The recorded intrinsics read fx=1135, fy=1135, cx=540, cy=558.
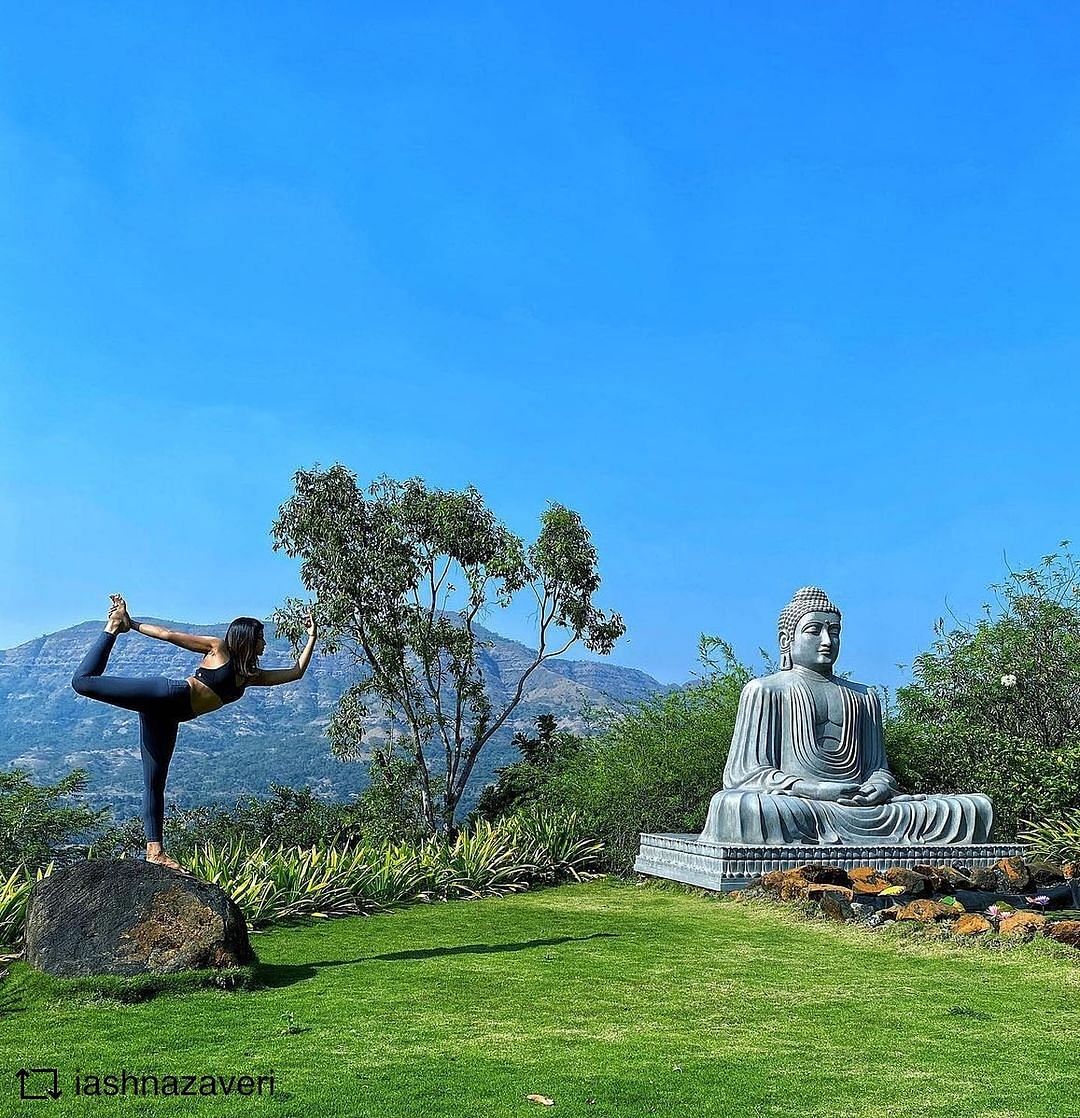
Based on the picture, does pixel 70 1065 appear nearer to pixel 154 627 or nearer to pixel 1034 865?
pixel 154 627

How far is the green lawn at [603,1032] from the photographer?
4.65 metres

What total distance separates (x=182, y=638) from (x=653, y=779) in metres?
8.15

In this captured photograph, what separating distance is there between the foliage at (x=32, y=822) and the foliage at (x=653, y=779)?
20.6 feet

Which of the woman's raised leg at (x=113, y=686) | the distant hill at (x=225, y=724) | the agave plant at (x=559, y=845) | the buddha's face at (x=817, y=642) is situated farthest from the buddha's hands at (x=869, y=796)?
the distant hill at (x=225, y=724)

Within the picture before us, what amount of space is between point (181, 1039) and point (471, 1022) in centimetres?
145

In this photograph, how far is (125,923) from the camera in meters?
6.57

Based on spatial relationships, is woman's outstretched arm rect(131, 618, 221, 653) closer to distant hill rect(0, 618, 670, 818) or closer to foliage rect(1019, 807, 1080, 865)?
foliage rect(1019, 807, 1080, 865)

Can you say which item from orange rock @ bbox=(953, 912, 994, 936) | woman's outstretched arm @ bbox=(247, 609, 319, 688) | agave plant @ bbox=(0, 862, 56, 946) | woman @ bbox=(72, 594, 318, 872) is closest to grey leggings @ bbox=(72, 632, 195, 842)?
woman @ bbox=(72, 594, 318, 872)

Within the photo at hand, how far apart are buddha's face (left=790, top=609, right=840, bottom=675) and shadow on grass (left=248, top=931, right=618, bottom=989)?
5446 mm

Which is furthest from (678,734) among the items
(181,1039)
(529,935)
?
(181,1039)

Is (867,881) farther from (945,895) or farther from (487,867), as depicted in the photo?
(487,867)

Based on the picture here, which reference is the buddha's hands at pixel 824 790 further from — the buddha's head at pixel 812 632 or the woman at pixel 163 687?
the woman at pixel 163 687

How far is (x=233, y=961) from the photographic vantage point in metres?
6.76

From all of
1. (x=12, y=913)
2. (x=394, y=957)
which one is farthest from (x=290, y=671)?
(x=12, y=913)
